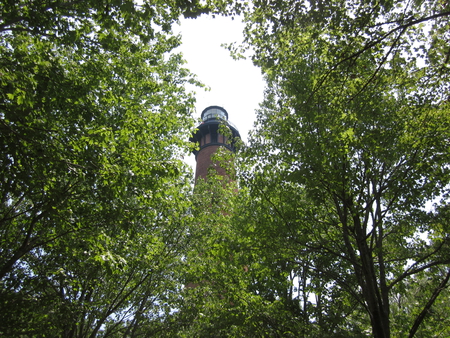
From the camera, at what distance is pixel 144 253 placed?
819 centimetres

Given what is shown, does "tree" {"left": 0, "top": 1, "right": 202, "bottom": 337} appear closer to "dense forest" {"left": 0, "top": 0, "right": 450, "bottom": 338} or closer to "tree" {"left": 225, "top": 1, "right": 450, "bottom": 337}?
"dense forest" {"left": 0, "top": 0, "right": 450, "bottom": 338}

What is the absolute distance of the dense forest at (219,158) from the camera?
195 inches

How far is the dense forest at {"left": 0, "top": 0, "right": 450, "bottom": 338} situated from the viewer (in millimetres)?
4961

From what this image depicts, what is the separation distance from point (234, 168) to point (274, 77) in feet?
9.48

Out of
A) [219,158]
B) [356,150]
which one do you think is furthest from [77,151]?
[356,150]

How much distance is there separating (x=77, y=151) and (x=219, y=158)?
407 centimetres

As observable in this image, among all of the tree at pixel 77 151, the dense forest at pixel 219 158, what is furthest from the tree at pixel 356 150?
the tree at pixel 77 151

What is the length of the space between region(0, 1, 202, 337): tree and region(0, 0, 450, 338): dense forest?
1.8 inches

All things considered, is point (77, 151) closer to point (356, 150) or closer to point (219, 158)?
point (219, 158)

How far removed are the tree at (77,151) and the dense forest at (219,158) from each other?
0.04 metres

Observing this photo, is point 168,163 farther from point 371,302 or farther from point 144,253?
point 371,302

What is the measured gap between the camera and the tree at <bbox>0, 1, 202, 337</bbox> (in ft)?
14.8

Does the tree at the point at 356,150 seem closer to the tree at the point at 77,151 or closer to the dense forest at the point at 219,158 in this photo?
the dense forest at the point at 219,158

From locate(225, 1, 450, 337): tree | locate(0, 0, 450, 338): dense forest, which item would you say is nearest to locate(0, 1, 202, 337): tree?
locate(0, 0, 450, 338): dense forest
